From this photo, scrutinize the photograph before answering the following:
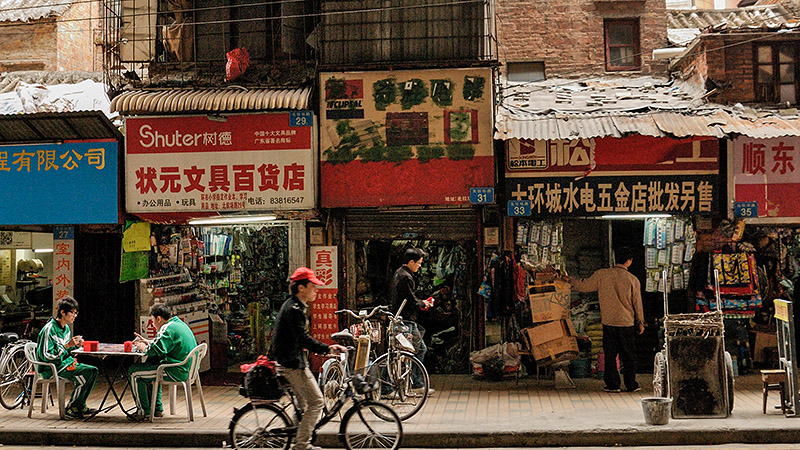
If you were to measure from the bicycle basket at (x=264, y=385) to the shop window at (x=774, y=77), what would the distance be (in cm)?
952

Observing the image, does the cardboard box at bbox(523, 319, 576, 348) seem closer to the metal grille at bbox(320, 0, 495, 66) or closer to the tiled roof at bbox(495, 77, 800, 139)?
the tiled roof at bbox(495, 77, 800, 139)

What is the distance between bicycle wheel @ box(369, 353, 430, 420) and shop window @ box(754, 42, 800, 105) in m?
7.52

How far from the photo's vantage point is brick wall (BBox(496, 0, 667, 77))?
17.5 meters

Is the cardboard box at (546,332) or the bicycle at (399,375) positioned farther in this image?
the cardboard box at (546,332)

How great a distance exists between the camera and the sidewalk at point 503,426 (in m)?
8.57

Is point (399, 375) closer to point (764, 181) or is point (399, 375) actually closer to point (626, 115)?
point (626, 115)

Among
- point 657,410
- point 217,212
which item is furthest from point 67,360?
point 657,410

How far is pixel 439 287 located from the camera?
1328cm

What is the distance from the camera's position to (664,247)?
11984 millimetres

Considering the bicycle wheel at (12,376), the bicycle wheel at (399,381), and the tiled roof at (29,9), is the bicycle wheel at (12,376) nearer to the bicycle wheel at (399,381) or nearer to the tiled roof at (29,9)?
the bicycle wheel at (399,381)

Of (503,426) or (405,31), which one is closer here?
(503,426)

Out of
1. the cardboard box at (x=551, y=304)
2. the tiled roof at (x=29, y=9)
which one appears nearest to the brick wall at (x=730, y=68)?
the cardboard box at (x=551, y=304)

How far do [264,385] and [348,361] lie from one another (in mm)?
2588

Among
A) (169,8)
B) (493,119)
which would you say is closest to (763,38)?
(493,119)
